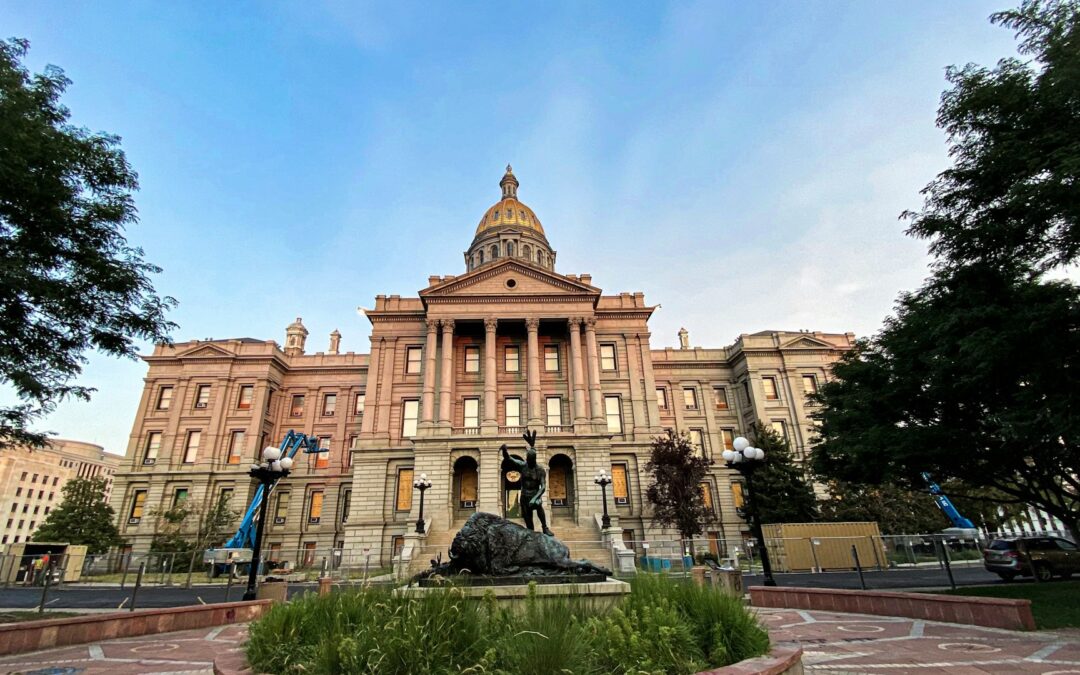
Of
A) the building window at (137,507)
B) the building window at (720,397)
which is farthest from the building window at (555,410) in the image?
the building window at (137,507)

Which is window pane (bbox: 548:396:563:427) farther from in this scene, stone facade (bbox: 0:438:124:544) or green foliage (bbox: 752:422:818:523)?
stone facade (bbox: 0:438:124:544)

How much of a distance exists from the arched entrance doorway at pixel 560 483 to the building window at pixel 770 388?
753 inches

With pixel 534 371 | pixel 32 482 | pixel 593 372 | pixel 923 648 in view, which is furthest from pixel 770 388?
pixel 32 482

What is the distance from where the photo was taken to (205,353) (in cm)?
4100

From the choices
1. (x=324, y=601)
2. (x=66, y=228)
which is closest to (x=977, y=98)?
(x=324, y=601)

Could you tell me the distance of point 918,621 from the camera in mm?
9672

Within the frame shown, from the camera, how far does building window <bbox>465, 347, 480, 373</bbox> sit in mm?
35625

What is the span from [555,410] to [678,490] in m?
9.97

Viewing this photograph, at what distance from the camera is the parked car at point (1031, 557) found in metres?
15.5

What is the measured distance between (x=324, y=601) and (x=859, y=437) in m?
14.7

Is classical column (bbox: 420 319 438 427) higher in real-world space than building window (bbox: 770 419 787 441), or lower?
higher

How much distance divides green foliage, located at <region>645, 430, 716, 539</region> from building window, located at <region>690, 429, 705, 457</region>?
12357 mm

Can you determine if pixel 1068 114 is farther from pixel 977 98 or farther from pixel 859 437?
pixel 859 437

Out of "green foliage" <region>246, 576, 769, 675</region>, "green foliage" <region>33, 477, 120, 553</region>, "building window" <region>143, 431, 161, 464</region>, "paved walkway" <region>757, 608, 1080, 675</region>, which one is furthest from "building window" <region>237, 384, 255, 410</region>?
"paved walkway" <region>757, 608, 1080, 675</region>
